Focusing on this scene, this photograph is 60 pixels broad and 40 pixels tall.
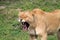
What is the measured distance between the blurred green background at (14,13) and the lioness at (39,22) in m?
1.29

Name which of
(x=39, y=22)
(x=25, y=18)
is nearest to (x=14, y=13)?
(x=39, y=22)

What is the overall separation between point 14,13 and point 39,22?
14.0 ft

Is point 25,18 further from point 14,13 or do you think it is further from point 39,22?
point 14,13

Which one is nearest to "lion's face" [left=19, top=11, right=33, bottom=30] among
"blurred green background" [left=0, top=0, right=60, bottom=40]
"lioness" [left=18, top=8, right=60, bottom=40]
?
"lioness" [left=18, top=8, right=60, bottom=40]

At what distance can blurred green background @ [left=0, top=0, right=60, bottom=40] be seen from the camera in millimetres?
9436

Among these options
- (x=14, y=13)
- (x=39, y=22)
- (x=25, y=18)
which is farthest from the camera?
(x=14, y=13)

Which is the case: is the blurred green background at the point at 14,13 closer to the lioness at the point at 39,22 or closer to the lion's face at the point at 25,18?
the lioness at the point at 39,22

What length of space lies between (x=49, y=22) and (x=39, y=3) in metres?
5.25

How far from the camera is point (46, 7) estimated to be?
12227 millimetres

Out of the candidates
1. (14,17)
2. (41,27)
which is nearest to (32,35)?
(41,27)

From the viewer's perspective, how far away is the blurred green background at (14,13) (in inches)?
371

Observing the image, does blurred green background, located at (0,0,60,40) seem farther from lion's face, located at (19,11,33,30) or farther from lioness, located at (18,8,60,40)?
lion's face, located at (19,11,33,30)

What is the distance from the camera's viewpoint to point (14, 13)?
11617mm

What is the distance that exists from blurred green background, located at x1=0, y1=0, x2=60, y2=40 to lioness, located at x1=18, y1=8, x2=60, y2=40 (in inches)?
50.8
